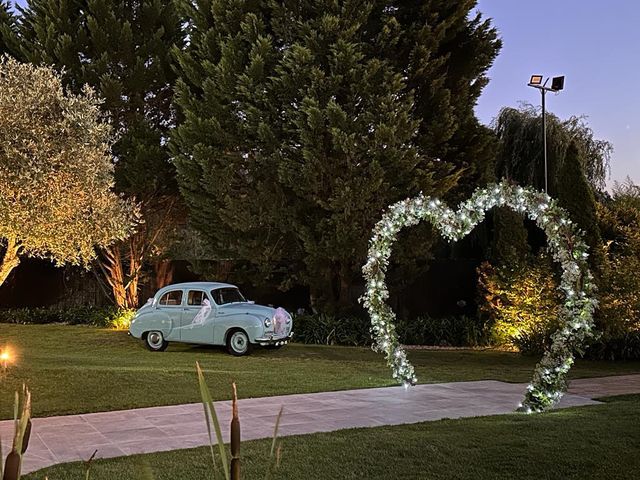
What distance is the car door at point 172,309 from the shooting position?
47.5 ft

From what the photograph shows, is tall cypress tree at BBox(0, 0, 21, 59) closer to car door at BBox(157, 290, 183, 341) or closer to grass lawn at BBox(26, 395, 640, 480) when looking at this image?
car door at BBox(157, 290, 183, 341)

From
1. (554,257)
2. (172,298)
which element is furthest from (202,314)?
(554,257)

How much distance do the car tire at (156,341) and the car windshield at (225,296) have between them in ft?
4.58

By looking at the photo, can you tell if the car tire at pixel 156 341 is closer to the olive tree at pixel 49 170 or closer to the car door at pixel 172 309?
the car door at pixel 172 309

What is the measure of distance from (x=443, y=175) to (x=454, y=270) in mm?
3514

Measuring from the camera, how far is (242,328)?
13.9 metres

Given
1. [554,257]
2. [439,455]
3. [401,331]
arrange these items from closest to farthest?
[439,455] → [554,257] → [401,331]

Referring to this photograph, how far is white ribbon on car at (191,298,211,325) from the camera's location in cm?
1426

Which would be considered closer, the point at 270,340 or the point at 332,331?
the point at 270,340

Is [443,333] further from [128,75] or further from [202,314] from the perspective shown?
[128,75]

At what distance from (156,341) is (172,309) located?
2.75 feet

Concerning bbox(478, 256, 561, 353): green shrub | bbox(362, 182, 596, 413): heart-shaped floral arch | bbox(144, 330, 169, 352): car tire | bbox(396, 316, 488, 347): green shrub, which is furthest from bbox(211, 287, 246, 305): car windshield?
bbox(478, 256, 561, 353): green shrub

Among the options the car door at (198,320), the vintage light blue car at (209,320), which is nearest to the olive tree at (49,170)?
the vintage light blue car at (209,320)

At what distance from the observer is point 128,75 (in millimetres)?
20453
